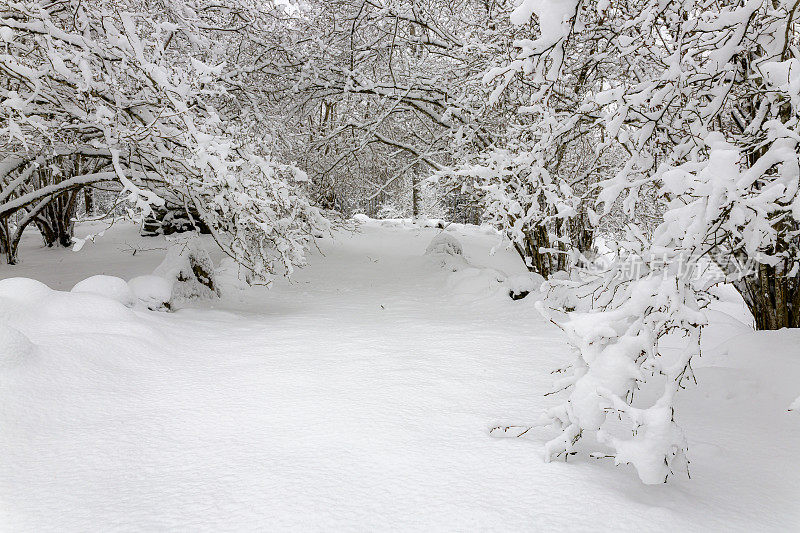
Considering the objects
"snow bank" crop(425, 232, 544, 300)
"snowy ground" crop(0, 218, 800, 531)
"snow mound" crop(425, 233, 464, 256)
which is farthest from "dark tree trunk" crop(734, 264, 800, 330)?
"snow mound" crop(425, 233, 464, 256)

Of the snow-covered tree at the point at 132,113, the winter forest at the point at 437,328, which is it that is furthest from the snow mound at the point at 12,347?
the snow-covered tree at the point at 132,113

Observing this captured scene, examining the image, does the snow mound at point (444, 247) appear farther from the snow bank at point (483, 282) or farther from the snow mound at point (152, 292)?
the snow mound at point (152, 292)

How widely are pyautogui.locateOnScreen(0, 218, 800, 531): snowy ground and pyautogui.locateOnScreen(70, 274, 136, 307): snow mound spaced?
1.93 feet

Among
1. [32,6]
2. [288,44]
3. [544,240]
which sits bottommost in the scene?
[544,240]

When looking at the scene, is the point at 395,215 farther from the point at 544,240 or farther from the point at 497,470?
the point at 497,470

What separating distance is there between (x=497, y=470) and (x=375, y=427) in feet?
2.52

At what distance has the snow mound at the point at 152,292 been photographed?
562 cm

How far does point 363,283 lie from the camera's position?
9.46 meters

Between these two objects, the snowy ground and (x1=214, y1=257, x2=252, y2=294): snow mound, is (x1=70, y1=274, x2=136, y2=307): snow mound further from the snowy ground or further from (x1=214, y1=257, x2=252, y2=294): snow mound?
(x1=214, y1=257, x2=252, y2=294): snow mound

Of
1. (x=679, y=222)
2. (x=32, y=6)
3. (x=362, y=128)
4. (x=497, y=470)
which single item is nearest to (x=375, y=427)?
(x=497, y=470)

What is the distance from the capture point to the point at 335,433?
2.57 metres

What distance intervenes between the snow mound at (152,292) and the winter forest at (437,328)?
0.04m

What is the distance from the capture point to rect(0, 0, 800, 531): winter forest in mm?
1851

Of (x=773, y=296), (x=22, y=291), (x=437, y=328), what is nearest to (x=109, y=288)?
(x=22, y=291)
